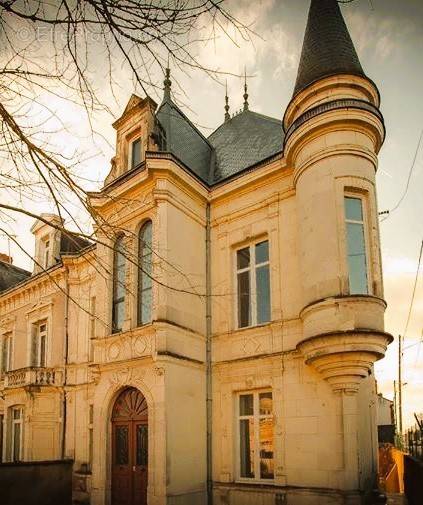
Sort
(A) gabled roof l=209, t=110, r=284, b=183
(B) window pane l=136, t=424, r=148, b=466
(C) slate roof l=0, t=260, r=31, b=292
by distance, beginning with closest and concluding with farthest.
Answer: (B) window pane l=136, t=424, r=148, b=466 < (A) gabled roof l=209, t=110, r=284, b=183 < (C) slate roof l=0, t=260, r=31, b=292

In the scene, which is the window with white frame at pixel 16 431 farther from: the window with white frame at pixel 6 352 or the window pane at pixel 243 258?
the window pane at pixel 243 258

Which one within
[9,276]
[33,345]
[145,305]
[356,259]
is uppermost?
[9,276]

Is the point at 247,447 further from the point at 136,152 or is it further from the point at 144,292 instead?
the point at 136,152

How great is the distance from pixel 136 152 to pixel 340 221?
686 cm

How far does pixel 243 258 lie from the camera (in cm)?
1373

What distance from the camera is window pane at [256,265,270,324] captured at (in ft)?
41.9

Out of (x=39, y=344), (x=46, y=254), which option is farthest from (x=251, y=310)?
(x=46, y=254)

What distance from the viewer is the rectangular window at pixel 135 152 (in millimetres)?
14797

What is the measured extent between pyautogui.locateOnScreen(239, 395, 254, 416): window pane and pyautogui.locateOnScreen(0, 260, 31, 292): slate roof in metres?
16.4

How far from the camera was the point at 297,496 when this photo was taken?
35.1 ft

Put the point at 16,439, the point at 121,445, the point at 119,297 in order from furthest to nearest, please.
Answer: the point at 16,439 < the point at 119,297 < the point at 121,445

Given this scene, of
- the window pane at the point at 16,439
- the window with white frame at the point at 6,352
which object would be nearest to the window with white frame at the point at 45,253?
the window with white frame at the point at 6,352

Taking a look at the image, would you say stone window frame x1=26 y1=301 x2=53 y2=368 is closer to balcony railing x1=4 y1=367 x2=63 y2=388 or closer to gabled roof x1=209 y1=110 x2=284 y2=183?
balcony railing x1=4 y1=367 x2=63 y2=388

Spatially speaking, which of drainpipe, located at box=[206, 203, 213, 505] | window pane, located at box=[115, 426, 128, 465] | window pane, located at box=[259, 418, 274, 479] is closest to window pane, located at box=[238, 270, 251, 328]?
drainpipe, located at box=[206, 203, 213, 505]
